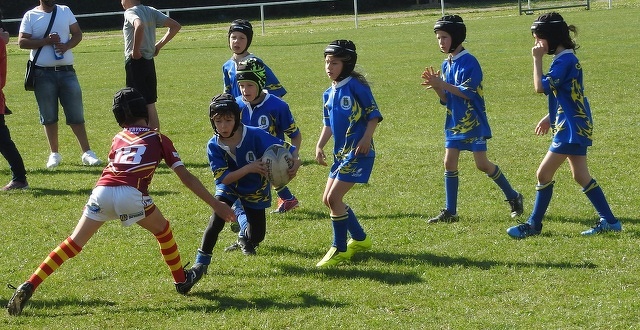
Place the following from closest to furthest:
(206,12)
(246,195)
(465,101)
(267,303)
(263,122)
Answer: (267,303)
(246,195)
(263,122)
(465,101)
(206,12)

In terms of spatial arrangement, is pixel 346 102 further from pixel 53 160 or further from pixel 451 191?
pixel 53 160

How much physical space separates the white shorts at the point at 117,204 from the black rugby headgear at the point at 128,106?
1.46 ft

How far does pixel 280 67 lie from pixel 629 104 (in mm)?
10001

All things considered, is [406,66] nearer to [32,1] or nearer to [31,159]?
[31,159]

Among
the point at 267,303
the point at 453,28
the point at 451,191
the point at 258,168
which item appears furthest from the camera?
the point at 451,191

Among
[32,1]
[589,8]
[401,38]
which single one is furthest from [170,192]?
[32,1]

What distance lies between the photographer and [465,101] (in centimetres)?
773

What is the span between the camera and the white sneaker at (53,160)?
11.1 meters

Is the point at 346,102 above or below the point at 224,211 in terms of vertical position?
above

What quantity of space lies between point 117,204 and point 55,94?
5651 millimetres

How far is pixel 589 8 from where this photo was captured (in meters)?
35.0

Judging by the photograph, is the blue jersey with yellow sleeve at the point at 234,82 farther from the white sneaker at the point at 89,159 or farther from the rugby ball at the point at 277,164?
the white sneaker at the point at 89,159

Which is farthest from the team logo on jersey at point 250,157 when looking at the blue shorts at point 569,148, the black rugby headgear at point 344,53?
the blue shorts at point 569,148

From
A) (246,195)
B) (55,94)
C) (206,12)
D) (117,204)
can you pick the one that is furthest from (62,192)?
→ (206,12)
